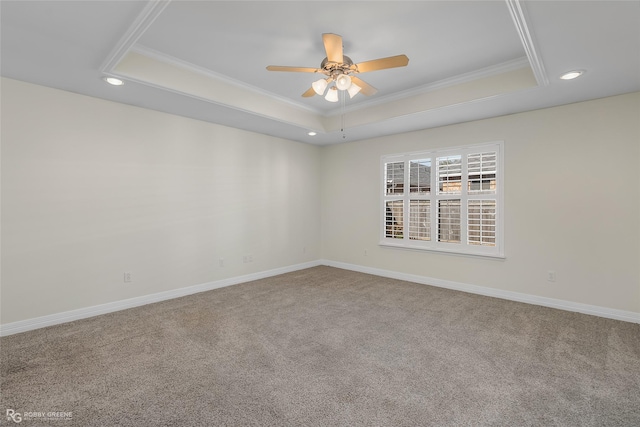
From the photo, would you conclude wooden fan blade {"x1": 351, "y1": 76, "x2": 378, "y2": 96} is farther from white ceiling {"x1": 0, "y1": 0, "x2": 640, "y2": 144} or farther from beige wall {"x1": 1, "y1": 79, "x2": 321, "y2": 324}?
beige wall {"x1": 1, "y1": 79, "x2": 321, "y2": 324}

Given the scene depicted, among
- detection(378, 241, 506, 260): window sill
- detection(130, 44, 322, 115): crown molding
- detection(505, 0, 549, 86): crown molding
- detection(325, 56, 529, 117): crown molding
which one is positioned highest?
detection(130, 44, 322, 115): crown molding

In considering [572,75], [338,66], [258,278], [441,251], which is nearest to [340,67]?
[338,66]

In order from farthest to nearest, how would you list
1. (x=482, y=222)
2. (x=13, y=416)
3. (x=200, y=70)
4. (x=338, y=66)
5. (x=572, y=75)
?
(x=482, y=222)
(x=200, y=70)
(x=572, y=75)
(x=338, y=66)
(x=13, y=416)

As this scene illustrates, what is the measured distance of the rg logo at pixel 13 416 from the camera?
1.78 meters

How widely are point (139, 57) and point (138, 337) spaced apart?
2.81m

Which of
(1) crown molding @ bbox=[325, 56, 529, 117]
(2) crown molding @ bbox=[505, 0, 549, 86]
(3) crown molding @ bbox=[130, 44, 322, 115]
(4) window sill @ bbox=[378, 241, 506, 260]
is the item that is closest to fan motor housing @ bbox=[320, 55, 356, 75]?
(2) crown molding @ bbox=[505, 0, 549, 86]

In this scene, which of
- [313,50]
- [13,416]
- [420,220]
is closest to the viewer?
[13,416]

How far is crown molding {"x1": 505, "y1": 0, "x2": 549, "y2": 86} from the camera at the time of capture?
74.3 inches

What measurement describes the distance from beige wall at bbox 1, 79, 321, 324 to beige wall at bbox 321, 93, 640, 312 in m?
3.19

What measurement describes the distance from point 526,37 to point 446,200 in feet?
9.03

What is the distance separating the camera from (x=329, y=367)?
238cm

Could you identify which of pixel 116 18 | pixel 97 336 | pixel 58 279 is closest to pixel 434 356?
Answer: pixel 97 336

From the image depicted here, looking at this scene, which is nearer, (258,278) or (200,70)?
(200,70)

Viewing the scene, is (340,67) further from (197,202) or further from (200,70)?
(197,202)
